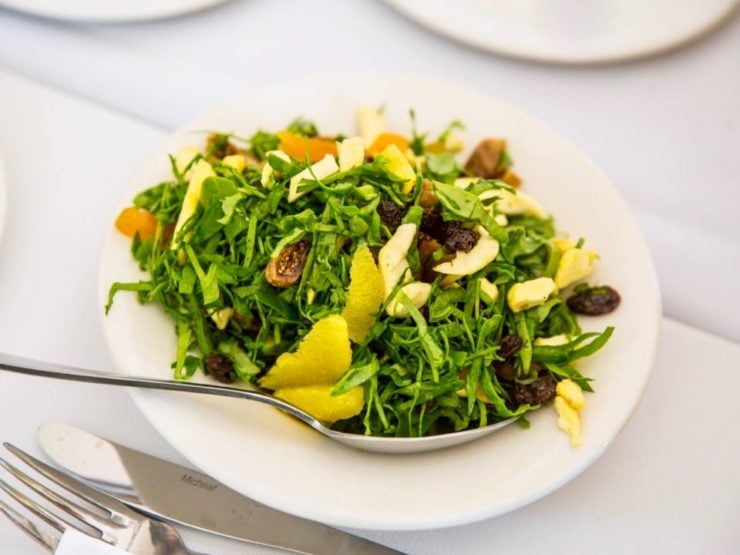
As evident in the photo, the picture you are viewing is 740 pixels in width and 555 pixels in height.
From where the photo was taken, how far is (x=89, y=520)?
31.4 inches

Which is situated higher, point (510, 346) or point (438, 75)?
point (438, 75)

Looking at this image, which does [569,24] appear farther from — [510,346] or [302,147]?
[510,346]

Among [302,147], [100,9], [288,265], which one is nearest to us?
[288,265]

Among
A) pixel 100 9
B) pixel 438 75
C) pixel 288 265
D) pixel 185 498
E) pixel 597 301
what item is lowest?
pixel 185 498

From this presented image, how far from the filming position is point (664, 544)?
0.88m

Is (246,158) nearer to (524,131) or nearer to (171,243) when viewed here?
(171,243)

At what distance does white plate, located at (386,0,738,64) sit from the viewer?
4.16 ft

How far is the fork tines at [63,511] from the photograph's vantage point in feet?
2.59

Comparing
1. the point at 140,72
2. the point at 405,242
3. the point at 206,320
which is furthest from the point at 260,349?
the point at 140,72

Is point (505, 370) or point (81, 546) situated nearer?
point (81, 546)

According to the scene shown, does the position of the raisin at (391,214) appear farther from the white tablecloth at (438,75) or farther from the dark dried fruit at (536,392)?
the white tablecloth at (438,75)

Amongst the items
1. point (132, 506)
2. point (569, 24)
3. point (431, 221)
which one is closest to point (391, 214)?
point (431, 221)

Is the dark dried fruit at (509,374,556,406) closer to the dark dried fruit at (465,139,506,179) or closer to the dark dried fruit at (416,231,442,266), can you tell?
the dark dried fruit at (416,231,442,266)

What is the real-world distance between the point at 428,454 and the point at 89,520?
36 cm
